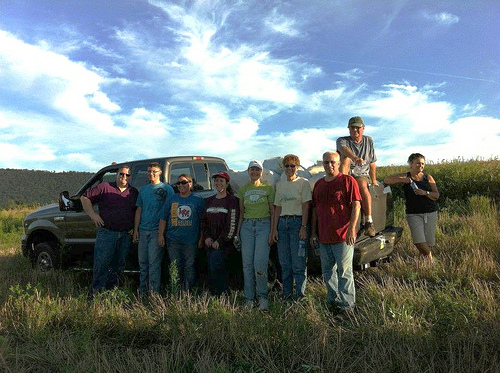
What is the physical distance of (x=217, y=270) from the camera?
16.9 ft

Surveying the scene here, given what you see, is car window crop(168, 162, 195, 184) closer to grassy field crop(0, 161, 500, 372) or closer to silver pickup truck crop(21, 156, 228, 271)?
silver pickup truck crop(21, 156, 228, 271)

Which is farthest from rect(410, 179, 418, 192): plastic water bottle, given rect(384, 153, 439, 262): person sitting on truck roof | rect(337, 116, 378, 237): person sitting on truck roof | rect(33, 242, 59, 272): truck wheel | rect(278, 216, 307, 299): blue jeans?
rect(33, 242, 59, 272): truck wheel

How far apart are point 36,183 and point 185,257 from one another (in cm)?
5146

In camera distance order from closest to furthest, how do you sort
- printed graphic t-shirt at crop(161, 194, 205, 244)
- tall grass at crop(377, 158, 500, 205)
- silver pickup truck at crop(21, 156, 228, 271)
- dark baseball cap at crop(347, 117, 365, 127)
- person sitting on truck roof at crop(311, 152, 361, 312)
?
person sitting on truck roof at crop(311, 152, 361, 312) → printed graphic t-shirt at crop(161, 194, 205, 244) → dark baseball cap at crop(347, 117, 365, 127) → silver pickup truck at crop(21, 156, 228, 271) → tall grass at crop(377, 158, 500, 205)

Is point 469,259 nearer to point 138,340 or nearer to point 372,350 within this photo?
point 372,350

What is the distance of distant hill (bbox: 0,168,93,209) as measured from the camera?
46.8 meters

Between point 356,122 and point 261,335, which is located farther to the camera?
point 356,122

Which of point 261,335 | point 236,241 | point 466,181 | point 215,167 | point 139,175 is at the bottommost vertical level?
point 261,335

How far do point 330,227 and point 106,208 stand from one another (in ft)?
10.3

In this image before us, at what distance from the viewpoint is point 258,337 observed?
3748mm

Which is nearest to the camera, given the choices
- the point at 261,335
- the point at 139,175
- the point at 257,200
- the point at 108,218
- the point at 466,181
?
the point at 261,335

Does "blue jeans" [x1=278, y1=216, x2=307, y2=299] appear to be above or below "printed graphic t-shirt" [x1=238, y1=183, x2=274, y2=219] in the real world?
below

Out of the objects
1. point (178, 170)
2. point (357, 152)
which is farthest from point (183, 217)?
point (357, 152)

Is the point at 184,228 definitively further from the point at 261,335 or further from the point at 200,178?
the point at 261,335
